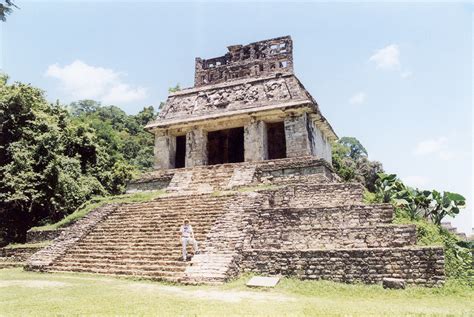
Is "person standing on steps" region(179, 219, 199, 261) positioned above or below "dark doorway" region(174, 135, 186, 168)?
below

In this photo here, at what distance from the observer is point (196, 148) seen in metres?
15.1

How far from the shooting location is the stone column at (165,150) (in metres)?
15.4

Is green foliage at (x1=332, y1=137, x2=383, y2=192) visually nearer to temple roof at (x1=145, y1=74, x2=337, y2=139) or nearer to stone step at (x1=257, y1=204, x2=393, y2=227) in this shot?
temple roof at (x1=145, y1=74, x2=337, y2=139)

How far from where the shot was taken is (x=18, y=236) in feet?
49.5

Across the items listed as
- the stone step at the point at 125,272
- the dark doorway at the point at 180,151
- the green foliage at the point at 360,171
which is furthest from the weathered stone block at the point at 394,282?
the green foliage at the point at 360,171

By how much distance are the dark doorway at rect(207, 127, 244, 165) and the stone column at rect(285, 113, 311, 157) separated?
14.1 feet

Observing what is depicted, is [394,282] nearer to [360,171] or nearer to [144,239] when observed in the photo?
[144,239]

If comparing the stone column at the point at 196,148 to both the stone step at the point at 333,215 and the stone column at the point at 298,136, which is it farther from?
the stone step at the point at 333,215

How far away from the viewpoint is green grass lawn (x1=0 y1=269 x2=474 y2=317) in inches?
184

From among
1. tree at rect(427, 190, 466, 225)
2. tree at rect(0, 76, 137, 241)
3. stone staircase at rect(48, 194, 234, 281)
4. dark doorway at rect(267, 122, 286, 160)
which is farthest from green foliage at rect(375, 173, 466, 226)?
tree at rect(0, 76, 137, 241)

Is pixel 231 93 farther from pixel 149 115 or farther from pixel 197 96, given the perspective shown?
pixel 149 115

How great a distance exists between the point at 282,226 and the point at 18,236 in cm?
1204

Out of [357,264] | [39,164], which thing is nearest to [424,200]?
[357,264]

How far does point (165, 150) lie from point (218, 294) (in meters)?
10.4
